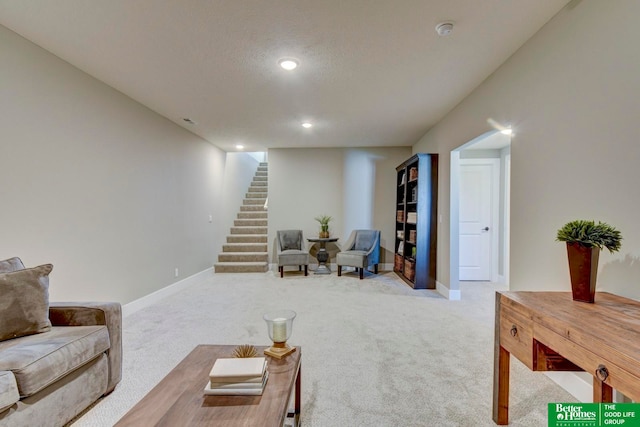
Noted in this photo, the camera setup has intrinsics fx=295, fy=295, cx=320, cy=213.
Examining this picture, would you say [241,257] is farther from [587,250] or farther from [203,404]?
[587,250]

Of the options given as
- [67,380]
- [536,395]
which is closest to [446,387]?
[536,395]

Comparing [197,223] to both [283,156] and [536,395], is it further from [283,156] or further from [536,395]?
[536,395]

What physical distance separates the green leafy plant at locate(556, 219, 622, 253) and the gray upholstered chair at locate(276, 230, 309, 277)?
422 centimetres

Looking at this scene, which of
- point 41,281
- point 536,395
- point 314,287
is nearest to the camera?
point 41,281

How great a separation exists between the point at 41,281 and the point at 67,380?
62 cm

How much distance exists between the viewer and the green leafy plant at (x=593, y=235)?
4.65ft

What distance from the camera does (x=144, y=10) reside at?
6.41 feet

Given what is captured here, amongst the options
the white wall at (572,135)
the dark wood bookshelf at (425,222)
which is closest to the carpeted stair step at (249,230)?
the dark wood bookshelf at (425,222)

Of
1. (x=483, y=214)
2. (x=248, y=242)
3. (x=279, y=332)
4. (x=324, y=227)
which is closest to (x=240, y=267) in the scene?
(x=248, y=242)

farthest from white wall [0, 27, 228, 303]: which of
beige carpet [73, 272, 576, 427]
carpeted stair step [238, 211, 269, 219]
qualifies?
carpeted stair step [238, 211, 269, 219]

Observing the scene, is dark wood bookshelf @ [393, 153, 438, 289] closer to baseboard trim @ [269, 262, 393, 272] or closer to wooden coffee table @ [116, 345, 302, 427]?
baseboard trim @ [269, 262, 393, 272]

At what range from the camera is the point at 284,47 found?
239cm

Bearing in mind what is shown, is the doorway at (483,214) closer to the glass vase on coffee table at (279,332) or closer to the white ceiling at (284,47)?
the white ceiling at (284,47)

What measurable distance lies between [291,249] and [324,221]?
0.86 metres
